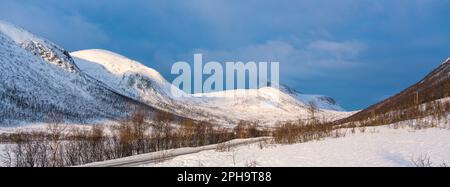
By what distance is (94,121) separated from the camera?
187 m

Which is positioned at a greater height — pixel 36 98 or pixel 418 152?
pixel 36 98

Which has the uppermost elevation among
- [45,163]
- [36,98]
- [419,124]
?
[36,98]

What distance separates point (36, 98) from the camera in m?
192

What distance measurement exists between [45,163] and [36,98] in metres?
175

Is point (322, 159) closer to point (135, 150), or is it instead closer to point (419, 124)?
point (419, 124)
